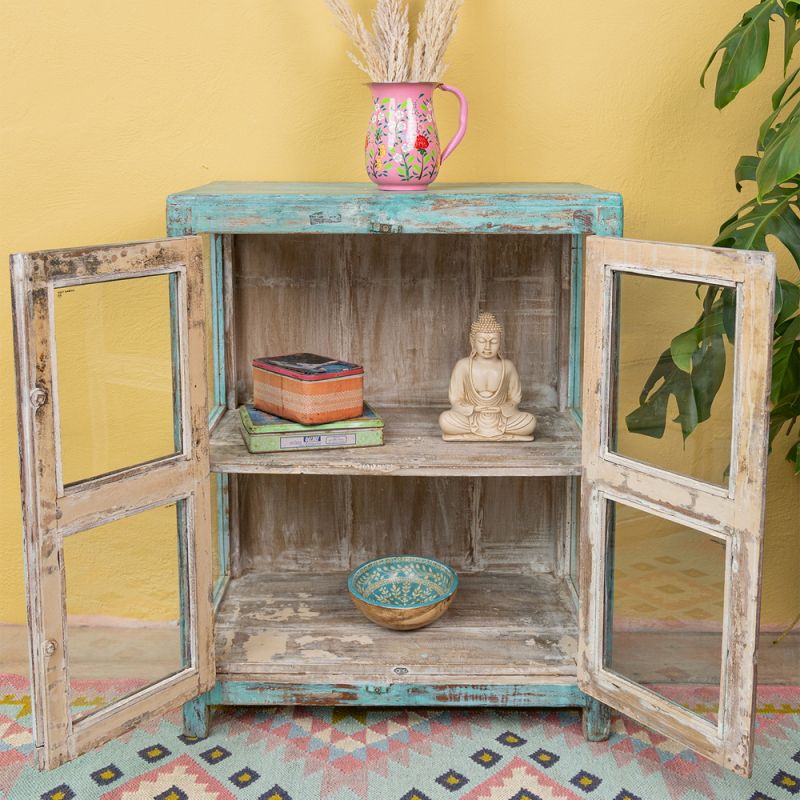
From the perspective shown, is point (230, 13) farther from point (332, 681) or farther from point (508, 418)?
point (332, 681)

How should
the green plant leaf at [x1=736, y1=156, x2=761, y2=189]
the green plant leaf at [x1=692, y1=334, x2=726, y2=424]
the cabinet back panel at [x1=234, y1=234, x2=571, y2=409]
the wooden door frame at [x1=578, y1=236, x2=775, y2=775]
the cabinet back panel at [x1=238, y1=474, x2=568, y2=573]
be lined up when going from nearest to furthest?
the wooden door frame at [x1=578, y1=236, x2=775, y2=775]
the green plant leaf at [x1=692, y1=334, x2=726, y2=424]
the green plant leaf at [x1=736, y1=156, x2=761, y2=189]
the cabinet back panel at [x1=234, y1=234, x2=571, y2=409]
the cabinet back panel at [x1=238, y1=474, x2=568, y2=573]

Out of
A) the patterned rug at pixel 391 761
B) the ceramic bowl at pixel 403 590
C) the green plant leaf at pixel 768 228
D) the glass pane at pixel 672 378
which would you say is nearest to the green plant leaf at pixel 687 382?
the glass pane at pixel 672 378

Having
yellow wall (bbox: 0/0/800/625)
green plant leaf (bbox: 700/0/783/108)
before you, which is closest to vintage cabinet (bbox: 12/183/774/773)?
yellow wall (bbox: 0/0/800/625)

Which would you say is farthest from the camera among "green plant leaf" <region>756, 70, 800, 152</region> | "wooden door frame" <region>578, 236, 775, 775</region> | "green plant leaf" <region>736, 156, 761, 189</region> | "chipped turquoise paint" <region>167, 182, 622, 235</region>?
"green plant leaf" <region>736, 156, 761, 189</region>

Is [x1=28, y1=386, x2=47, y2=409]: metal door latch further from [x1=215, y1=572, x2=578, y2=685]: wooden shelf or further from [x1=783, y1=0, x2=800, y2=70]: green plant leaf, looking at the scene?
[x1=783, y1=0, x2=800, y2=70]: green plant leaf

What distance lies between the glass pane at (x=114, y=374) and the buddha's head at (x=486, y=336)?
2.14ft

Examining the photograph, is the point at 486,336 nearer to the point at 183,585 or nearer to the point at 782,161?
the point at 782,161

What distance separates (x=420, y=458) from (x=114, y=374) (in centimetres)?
61

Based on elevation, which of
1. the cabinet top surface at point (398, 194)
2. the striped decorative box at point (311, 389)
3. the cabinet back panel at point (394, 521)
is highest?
the cabinet top surface at point (398, 194)

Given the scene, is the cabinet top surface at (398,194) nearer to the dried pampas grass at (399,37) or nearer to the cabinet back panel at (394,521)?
the dried pampas grass at (399,37)

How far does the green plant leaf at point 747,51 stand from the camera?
198 centimetres

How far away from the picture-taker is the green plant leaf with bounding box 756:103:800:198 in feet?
5.82

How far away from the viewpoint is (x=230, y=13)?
2.27 metres

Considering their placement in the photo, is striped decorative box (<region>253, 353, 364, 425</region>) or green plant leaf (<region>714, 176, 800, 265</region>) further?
striped decorative box (<region>253, 353, 364, 425</region>)
